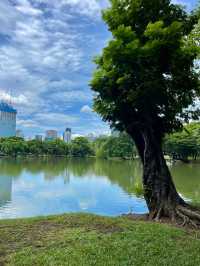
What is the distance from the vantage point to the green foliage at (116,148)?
198ft

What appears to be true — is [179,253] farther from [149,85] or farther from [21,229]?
[149,85]

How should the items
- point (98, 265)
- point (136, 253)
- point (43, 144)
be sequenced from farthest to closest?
point (43, 144) → point (136, 253) → point (98, 265)

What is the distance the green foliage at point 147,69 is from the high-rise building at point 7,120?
367 feet

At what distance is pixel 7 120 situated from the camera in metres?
116

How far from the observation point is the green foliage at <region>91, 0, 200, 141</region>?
247 inches

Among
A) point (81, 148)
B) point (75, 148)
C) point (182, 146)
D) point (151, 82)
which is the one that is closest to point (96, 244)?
point (151, 82)

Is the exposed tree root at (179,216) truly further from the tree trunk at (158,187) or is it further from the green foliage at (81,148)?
the green foliage at (81,148)

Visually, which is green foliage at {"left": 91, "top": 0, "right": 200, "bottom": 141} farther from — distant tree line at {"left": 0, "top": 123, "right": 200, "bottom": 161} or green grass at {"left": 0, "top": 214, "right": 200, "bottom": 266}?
distant tree line at {"left": 0, "top": 123, "right": 200, "bottom": 161}

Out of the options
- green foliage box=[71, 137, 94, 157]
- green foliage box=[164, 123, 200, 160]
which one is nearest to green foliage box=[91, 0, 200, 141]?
green foliage box=[164, 123, 200, 160]

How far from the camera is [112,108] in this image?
24.3 feet

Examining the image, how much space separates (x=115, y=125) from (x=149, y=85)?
193 cm

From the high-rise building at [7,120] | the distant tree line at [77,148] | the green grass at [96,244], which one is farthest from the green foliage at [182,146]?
the high-rise building at [7,120]

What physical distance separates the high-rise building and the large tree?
367 ft

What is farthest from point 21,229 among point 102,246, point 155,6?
point 155,6
